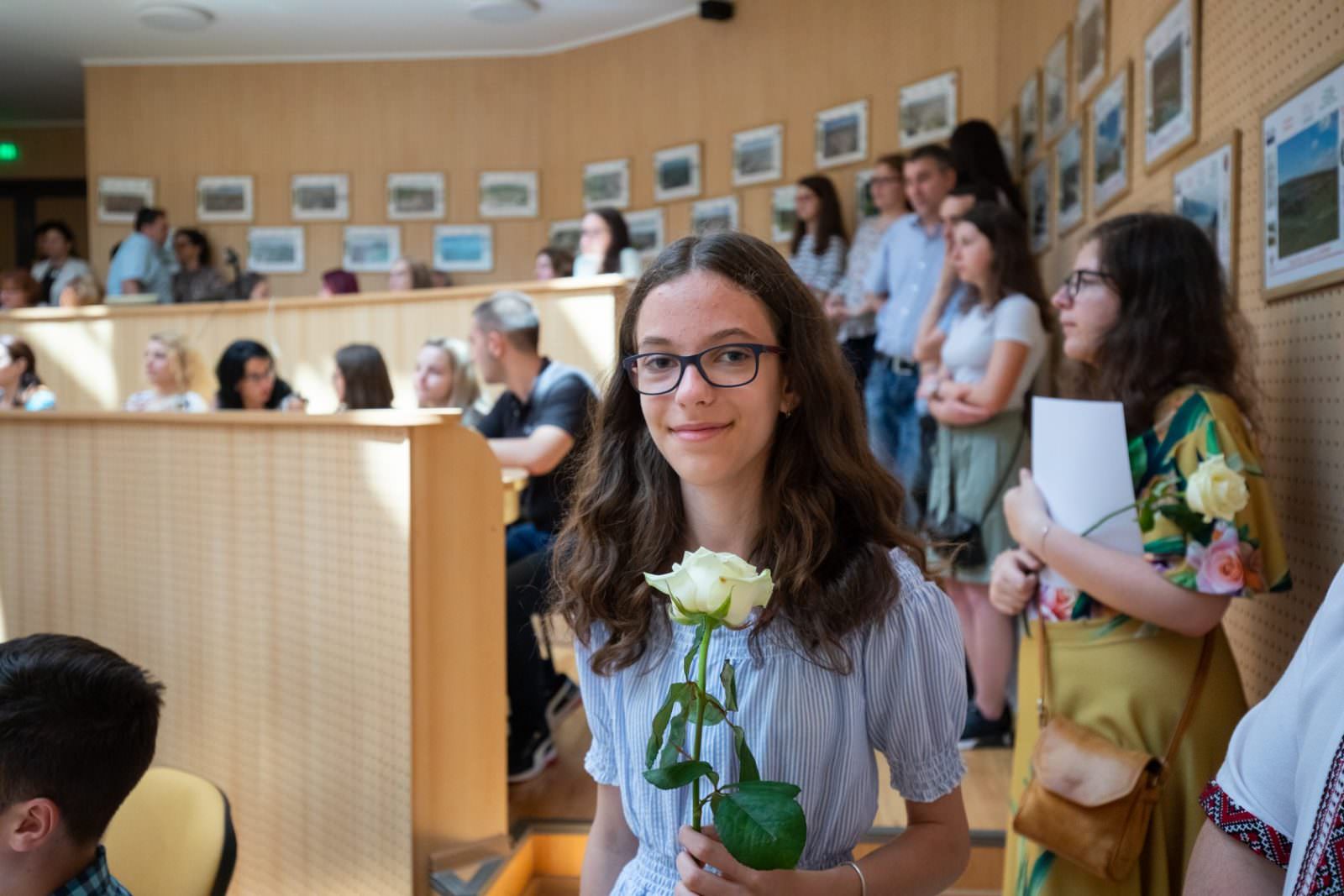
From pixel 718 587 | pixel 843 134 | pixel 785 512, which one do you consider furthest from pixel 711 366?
pixel 843 134

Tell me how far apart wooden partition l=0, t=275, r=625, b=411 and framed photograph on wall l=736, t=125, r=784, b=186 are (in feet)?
10.3

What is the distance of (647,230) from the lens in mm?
9281

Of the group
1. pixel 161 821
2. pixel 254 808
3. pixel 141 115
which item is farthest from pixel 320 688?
pixel 141 115

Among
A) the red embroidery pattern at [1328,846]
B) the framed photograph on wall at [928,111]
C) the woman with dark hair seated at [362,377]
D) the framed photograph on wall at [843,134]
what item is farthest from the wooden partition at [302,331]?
the red embroidery pattern at [1328,846]

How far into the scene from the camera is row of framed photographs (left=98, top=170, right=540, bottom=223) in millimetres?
10109

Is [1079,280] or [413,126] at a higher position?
[413,126]

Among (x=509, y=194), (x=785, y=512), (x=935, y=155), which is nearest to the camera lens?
(x=785, y=512)

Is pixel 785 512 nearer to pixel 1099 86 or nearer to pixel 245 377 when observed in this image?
Answer: pixel 1099 86

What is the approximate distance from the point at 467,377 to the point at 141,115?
24.1ft

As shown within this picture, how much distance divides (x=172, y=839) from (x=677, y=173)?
25.6 feet

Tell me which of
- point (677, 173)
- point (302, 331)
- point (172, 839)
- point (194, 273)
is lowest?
point (172, 839)

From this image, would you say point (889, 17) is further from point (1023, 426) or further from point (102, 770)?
point (102, 770)

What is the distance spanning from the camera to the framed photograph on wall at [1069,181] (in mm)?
4297

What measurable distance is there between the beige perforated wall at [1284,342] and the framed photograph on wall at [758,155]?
5.52m
